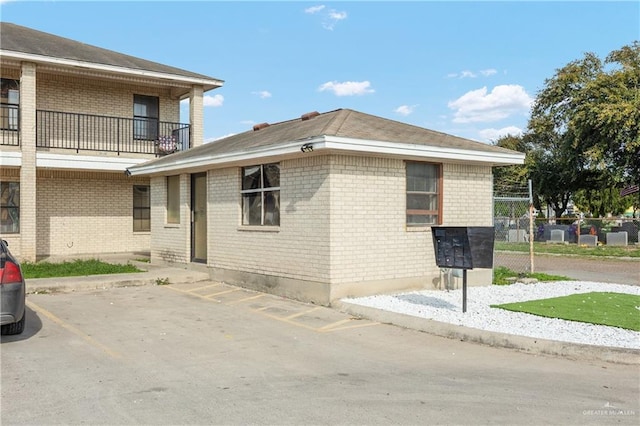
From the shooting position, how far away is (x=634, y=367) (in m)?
6.49

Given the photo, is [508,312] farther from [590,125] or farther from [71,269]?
[590,125]

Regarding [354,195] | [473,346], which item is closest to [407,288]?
[354,195]

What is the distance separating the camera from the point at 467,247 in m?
8.73

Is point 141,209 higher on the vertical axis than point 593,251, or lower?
higher

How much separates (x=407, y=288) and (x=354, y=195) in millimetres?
2275

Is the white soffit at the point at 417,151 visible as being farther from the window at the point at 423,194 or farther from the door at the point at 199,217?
the door at the point at 199,217


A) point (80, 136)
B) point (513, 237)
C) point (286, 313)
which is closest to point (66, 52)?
point (80, 136)

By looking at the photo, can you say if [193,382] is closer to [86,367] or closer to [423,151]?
[86,367]

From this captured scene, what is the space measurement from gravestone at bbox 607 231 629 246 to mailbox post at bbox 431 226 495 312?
23096 millimetres

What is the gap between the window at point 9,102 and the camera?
58.2 ft

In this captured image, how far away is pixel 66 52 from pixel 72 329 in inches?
476

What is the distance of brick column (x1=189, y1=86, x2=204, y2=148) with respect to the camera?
64.5 ft

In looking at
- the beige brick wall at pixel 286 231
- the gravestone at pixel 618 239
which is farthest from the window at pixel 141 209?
the gravestone at pixel 618 239

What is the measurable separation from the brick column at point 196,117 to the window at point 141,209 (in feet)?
8.72
